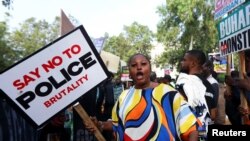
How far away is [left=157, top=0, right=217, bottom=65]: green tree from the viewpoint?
1729 inches

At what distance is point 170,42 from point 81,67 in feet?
145

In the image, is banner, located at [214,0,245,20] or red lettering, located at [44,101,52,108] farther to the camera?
banner, located at [214,0,245,20]

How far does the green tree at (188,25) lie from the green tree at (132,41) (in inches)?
974

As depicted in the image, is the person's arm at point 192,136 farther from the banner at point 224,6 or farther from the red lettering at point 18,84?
the banner at point 224,6

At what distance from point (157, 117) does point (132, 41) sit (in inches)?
2951

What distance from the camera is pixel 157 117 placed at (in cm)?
330

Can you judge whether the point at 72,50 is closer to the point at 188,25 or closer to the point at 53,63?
the point at 53,63

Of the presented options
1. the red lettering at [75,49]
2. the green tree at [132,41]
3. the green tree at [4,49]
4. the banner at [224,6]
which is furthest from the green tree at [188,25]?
the red lettering at [75,49]

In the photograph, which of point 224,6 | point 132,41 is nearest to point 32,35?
point 132,41

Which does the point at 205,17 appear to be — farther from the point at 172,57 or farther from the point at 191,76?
the point at 191,76

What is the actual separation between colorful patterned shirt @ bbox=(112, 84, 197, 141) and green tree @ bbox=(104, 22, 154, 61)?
68901 millimetres

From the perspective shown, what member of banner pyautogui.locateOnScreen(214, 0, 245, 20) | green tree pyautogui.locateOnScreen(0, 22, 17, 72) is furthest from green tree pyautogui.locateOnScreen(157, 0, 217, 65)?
banner pyautogui.locateOnScreen(214, 0, 245, 20)

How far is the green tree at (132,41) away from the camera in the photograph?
2945 inches

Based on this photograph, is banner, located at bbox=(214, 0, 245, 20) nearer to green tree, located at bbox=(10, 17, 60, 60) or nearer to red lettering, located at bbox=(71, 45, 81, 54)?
red lettering, located at bbox=(71, 45, 81, 54)
